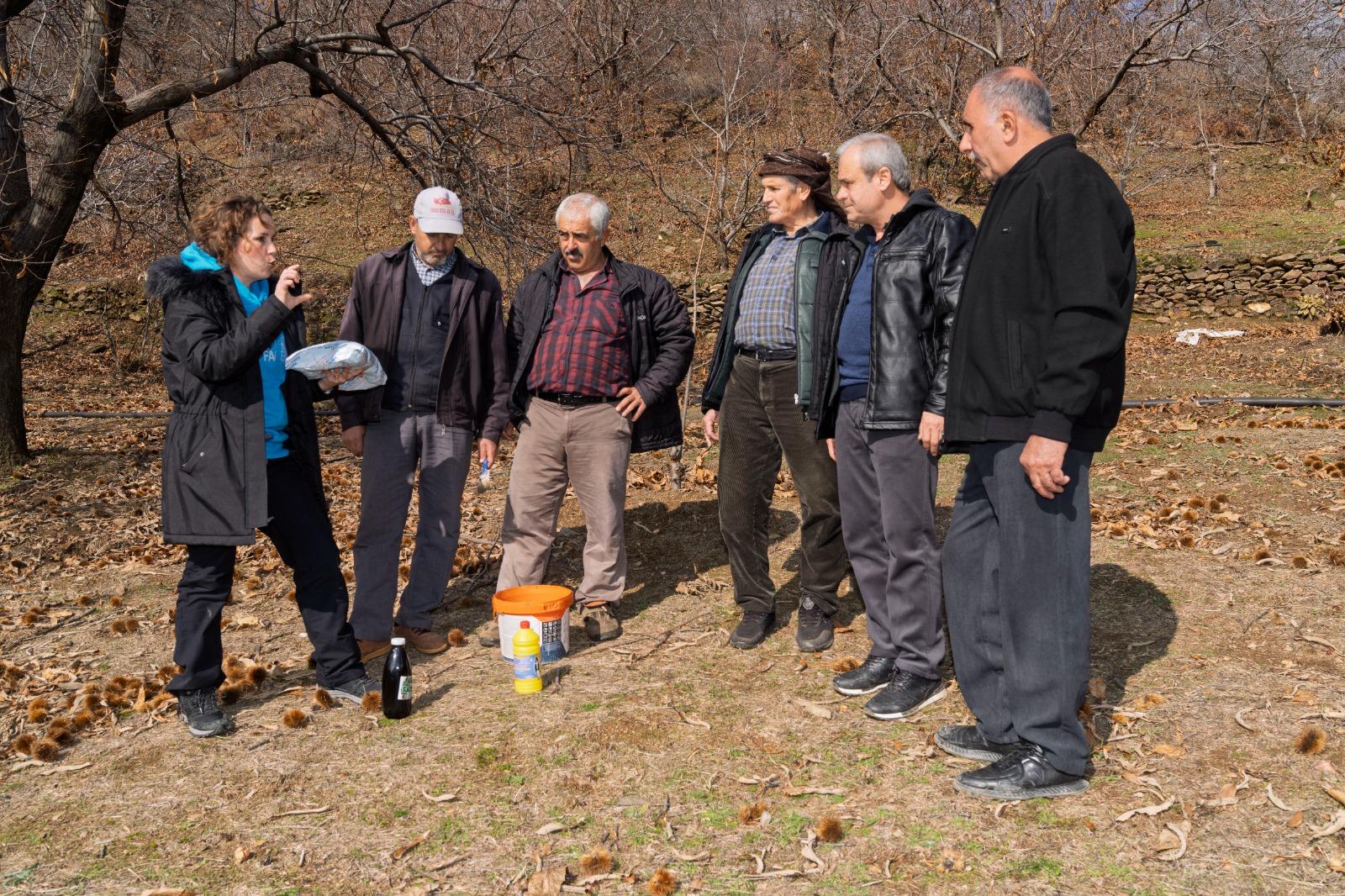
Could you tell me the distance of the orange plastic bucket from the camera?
4832mm

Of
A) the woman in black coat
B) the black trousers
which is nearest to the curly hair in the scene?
the woman in black coat

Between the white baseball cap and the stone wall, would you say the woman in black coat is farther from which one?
the stone wall

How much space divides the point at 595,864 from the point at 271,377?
7.75 ft

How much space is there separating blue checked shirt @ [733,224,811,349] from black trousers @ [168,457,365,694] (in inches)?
83.6

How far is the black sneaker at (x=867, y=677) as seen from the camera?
4.41 m

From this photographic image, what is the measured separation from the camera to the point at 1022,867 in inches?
121

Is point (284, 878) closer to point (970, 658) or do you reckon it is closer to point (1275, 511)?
point (970, 658)

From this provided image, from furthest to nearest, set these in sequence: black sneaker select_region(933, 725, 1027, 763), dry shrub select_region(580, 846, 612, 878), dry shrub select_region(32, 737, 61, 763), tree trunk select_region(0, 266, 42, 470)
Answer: tree trunk select_region(0, 266, 42, 470) → dry shrub select_region(32, 737, 61, 763) → black sneaker select_region(933, 725, 1027, 763) → dry shrub select_region(580, 846, 612, 878)

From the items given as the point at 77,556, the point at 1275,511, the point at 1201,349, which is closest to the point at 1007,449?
the point at 1275,511

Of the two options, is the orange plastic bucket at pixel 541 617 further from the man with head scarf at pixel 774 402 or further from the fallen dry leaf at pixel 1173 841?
the fallen dry leaf at pixel 1173 841

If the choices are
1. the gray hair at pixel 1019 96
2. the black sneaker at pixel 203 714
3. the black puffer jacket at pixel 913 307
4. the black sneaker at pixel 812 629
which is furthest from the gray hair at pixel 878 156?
the black sneaker at pixel 203 714

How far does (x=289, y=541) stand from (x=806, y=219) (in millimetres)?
2755

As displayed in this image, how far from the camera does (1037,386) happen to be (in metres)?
3.14

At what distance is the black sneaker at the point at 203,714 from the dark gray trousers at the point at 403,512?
861 mm
